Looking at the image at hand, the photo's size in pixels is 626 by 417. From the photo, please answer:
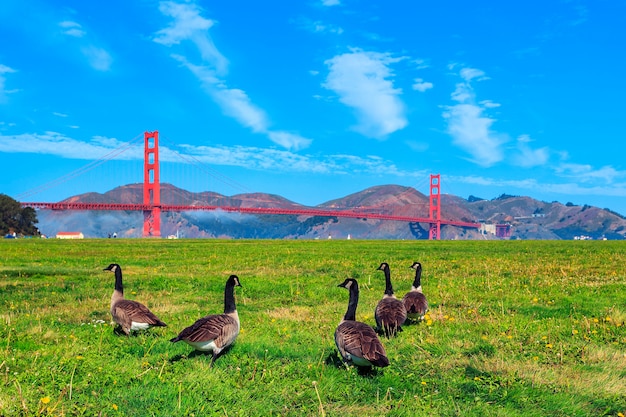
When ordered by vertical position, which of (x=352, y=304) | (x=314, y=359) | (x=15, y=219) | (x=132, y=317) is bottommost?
(x=314, y=359)

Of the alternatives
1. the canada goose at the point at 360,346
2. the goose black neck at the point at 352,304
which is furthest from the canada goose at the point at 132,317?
the canada goose at the point at 360,346

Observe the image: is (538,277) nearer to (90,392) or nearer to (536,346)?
(536,346)

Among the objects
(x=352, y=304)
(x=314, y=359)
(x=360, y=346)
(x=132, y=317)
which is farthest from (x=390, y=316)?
(x=132, y=317)

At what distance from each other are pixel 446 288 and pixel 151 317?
1051 cm

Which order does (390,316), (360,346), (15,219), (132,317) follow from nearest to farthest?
(360,346) → (390,316) → (132,317) → (15,219)

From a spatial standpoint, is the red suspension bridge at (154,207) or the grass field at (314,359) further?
the red suspension bridge at (154,207)

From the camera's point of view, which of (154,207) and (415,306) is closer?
(415,306)

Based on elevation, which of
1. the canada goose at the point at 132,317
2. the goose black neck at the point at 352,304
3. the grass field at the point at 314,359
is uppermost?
the goose black neck at the point at 352,304

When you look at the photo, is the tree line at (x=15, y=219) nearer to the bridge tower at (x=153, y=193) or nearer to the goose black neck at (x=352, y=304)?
the bridge tower at (x=153, y=193)

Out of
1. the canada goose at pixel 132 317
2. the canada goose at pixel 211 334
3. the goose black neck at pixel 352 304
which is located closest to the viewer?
the canada goose at pixel 211 334

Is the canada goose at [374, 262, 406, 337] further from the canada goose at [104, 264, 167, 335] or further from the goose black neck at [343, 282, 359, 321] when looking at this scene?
the canada goose at [104, 264, 167, 335]

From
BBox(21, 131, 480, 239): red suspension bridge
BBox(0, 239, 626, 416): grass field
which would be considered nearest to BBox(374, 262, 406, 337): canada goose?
BBox(0, 239, 626, 416): grass field

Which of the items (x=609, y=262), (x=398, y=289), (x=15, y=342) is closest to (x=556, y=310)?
(x=398, y=289)

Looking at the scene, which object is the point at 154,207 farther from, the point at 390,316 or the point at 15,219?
the point at 390,316
